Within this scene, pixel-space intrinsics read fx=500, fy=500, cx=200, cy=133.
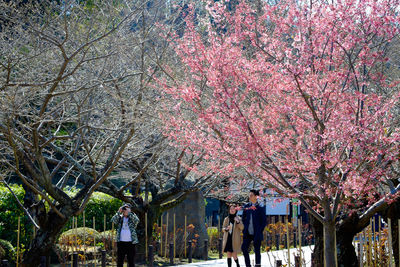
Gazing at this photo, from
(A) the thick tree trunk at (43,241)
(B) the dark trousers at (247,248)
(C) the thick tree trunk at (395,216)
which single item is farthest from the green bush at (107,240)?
(C) the thick tree trunk at (395,216)

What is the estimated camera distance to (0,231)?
12844 millimetres

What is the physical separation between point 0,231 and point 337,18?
9968 millimetres

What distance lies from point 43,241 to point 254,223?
4.25m

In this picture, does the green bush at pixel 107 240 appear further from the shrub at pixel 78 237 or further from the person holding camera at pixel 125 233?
the person holding camera at pixel 125 233

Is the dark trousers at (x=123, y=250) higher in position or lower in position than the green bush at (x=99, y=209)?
lower

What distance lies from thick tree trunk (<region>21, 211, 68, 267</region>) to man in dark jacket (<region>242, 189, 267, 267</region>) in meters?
3.72

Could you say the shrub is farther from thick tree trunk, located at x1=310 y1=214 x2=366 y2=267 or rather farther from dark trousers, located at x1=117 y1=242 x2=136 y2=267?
thick tree trunk, located at x1=310 y1=214 x2=366 y2=267

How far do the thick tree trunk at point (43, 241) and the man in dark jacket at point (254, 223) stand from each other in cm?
372

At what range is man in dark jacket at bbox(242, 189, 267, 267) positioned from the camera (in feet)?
33.2

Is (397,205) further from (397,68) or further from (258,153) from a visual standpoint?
(258,153)

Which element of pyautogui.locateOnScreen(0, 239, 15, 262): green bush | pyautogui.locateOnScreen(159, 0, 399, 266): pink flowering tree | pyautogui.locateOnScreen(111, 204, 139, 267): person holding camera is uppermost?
pyautogui.locateOnScreen(159, 0, 399, 266): pink flowering tree

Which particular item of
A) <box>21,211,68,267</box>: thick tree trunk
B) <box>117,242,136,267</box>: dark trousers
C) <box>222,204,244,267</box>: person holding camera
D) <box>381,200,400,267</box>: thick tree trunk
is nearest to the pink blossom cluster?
<box>222,204,244,267</box>: person holding camera

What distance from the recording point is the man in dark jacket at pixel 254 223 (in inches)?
398

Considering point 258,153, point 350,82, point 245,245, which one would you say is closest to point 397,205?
point 245,245
